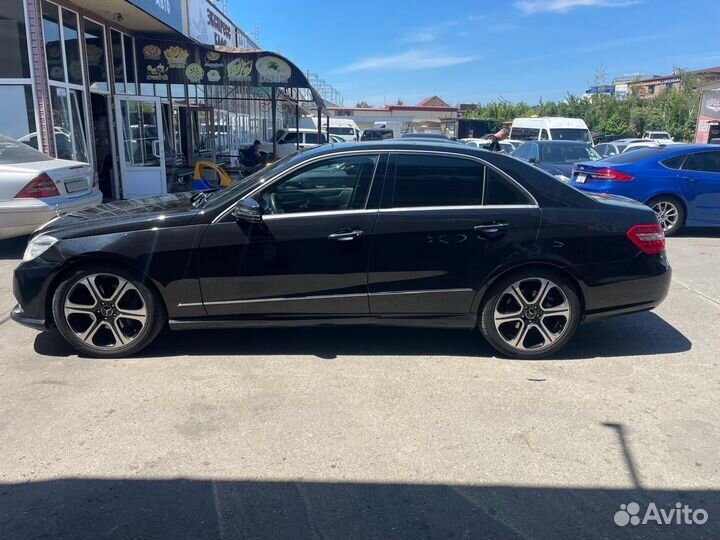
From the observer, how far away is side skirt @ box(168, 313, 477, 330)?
4504mm

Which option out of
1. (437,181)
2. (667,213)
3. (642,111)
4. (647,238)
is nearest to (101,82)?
(437,181)

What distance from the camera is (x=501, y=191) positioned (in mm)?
4562

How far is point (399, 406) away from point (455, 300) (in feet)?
3.44

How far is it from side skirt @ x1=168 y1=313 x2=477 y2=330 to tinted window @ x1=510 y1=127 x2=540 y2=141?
2182cm

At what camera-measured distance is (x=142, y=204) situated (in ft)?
16.4

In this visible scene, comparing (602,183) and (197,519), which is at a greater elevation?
(602,183)

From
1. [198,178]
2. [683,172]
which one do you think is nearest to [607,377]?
[683,172]

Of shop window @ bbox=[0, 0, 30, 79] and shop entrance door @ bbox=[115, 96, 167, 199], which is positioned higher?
shop window @ bbox=[0, 0, 30, 79]

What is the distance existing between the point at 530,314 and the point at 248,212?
7.42 feet

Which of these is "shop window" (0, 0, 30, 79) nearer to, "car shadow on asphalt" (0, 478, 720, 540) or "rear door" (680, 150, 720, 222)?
"car shadow on asphalt" (0, 478, 720, 540)

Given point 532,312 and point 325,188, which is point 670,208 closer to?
point 532,312

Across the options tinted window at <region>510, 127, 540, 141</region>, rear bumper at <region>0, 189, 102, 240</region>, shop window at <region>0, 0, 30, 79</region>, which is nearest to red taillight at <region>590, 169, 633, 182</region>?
rear bumper at <region>0, 189, 102, 240</region>

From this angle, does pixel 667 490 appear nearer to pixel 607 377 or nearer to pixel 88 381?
pixel 607 377

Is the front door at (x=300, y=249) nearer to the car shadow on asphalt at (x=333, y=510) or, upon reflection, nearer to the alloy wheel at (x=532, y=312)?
the alloy wheel at (x=532, y=312)
